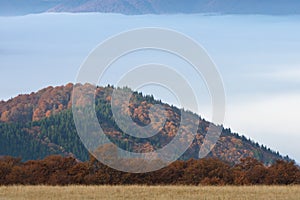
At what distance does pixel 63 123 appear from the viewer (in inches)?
5379

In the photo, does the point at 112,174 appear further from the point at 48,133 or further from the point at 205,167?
the point at 48,133

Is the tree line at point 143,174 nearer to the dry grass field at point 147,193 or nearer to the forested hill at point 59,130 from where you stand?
the dry grass field at point 147,193

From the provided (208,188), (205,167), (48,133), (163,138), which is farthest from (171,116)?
(208,188)

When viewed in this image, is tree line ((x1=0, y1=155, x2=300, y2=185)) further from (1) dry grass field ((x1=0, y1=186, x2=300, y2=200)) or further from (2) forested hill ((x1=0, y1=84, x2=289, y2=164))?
(2) forested hill ((x1=0, y1=84, x2=289, y2=164))

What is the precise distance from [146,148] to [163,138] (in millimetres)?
11755

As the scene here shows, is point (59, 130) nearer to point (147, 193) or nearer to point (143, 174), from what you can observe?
point (143, 174)

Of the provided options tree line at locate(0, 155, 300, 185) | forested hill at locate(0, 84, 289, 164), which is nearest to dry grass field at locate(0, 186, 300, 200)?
tree line at locate(0, 155, 300, 185)

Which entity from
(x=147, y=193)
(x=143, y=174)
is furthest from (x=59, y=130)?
(x=147, y=193)

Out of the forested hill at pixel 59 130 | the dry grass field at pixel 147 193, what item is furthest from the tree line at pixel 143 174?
the forested hill at pixel 59 130

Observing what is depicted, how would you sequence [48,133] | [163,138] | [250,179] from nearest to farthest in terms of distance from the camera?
[250,179] < [163,138] < [48,133]

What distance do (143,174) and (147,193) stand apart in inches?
311

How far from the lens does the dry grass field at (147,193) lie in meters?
28.2

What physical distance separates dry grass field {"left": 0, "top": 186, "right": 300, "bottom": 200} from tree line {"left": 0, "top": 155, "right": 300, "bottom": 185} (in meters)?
4.43

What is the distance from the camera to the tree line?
36.0 meters
